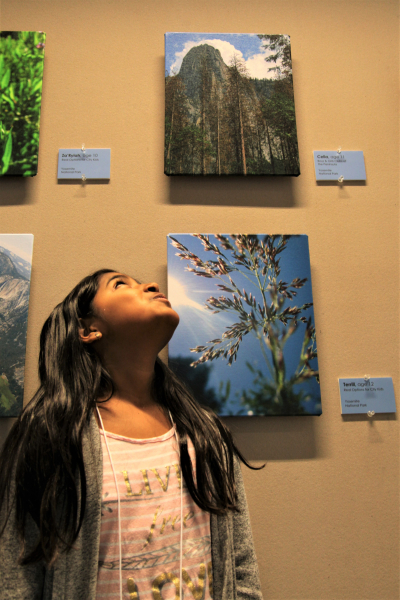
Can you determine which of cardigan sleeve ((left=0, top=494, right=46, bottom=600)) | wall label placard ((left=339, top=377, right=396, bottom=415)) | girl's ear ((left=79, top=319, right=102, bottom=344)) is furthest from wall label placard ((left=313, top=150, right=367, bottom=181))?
Result: cardigan sleeve ((left=0, top=494, right=46, bottom=600))

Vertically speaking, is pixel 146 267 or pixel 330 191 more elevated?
pixel 330 191

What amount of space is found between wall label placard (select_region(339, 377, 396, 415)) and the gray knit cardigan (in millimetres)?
587

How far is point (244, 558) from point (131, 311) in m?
0.63

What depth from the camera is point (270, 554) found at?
50.5 inches

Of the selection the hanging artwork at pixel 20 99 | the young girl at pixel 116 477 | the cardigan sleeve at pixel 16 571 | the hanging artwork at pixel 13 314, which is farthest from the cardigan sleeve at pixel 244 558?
the hanging artwork at pixel 20 99

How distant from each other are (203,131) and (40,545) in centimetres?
128

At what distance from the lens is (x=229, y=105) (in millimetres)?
1582

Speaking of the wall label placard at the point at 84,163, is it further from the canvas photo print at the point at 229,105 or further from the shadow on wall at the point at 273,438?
the shadow on wall at the point at 273,438

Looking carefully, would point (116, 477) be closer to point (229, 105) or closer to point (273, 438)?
point (273, 438)

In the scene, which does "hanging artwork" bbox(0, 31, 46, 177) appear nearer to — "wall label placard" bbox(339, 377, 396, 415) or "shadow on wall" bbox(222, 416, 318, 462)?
"shadow on wall" bbox(222, 416, 318, 462)

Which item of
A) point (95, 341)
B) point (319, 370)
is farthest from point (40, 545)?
point (319, 370)

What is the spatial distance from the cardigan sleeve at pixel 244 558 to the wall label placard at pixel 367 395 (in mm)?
488

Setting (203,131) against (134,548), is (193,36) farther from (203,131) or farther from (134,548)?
(134,548)

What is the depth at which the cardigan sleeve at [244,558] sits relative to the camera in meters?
1.01
